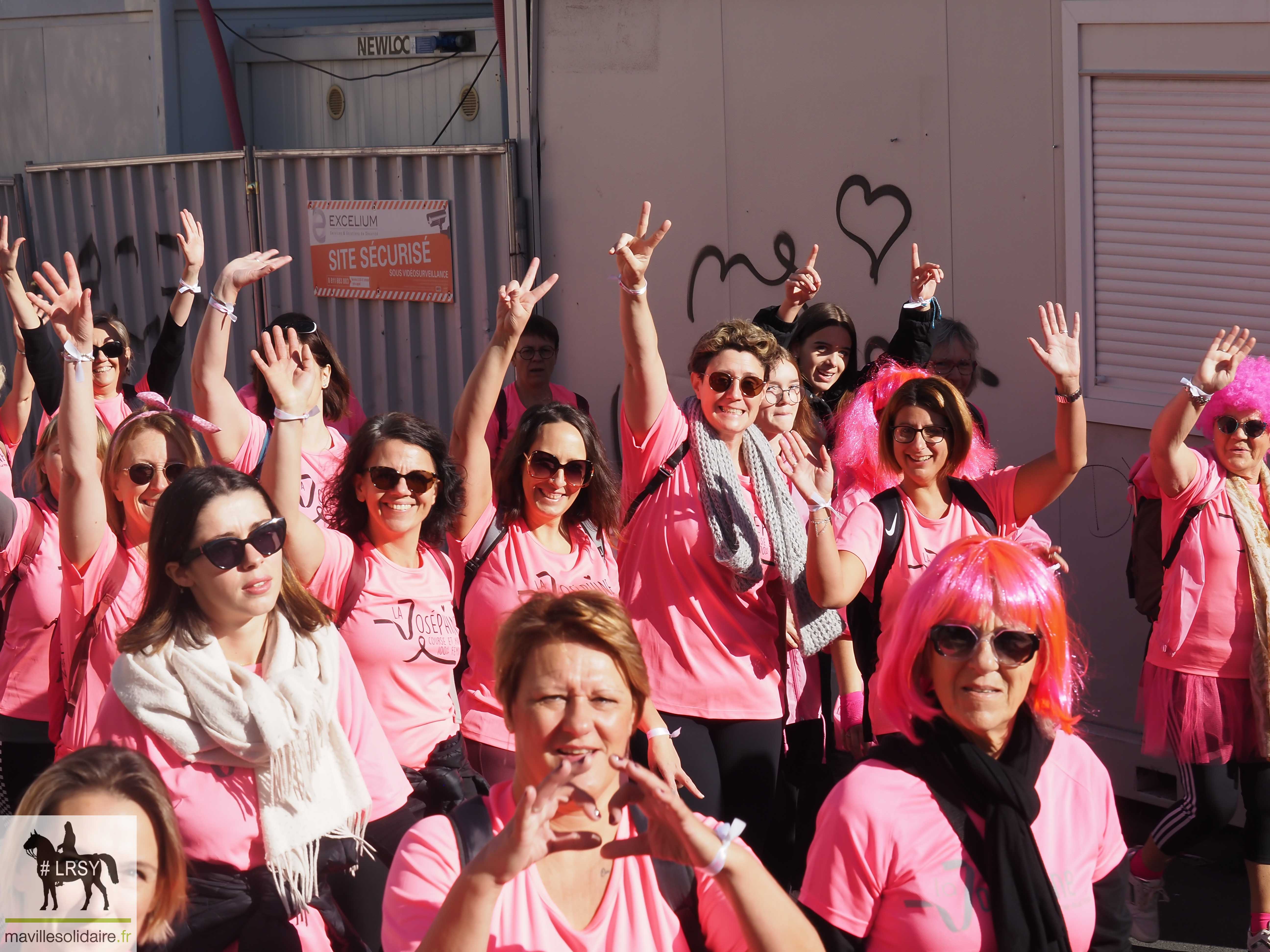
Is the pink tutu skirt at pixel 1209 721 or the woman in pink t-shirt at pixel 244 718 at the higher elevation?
the woman in pink t-shirt at pixel 244 718

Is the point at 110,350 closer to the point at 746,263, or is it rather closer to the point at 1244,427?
the point at 746,263

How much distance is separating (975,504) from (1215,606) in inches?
39.5

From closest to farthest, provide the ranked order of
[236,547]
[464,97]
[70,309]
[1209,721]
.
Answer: [236,547] → [70,309] → [1209,721] → [464,97]

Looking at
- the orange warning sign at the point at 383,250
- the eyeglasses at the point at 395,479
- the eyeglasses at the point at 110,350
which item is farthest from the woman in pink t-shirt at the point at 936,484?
the orange warning sign at the point at 383,250

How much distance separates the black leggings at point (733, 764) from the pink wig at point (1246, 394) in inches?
73.2

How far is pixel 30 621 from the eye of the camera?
4297 millimetres

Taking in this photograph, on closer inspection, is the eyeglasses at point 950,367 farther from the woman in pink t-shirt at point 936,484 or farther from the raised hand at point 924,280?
the woman in pink t-shirt at point 936,484

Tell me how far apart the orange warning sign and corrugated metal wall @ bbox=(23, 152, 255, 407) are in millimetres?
711

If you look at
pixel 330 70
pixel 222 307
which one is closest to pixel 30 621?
pixel 222 307

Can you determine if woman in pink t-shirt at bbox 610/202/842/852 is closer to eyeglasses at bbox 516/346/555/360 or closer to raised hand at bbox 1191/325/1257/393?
raised hand at bbox 1191/325/1257/393

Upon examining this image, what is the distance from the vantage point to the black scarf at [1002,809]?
2338mm

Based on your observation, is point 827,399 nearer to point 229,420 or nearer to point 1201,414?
point 1201,414

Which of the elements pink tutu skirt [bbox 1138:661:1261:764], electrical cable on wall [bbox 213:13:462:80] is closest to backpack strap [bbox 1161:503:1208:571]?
pink tutu skirt [bbox 1138:661:1261:764]

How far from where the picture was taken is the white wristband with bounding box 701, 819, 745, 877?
2.06m
